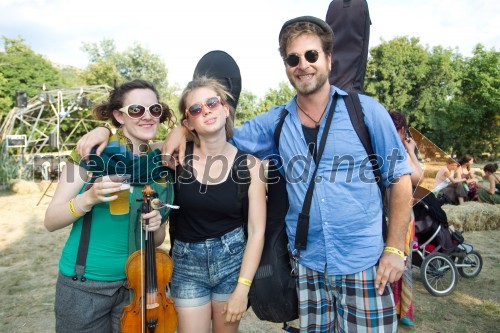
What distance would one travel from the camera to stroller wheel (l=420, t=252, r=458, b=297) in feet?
17.2

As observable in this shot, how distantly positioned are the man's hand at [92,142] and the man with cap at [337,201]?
43.8 inches

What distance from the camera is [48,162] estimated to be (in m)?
17.9

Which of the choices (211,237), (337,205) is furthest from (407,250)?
(211,237)

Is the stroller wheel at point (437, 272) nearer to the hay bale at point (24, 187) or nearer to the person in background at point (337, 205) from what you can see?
the person in background at point (337, 205)

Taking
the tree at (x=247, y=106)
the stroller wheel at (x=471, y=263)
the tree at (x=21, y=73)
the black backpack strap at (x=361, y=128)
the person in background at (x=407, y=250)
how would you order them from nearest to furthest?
the black backpack strap at (x=361, y=128), the person in background at (x=407, y=250), the stroller wheel at (x=471, y=263), the tree at (x=21, y=73), the tree at (x=247, y=106)

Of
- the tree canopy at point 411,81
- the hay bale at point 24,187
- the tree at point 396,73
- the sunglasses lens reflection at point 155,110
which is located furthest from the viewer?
the tree at point 396,73

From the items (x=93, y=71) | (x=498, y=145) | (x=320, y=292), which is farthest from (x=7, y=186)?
(x=498, y=145)

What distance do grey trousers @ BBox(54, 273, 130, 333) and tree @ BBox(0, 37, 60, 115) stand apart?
26192 mm

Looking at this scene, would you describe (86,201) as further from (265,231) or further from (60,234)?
(60,234)

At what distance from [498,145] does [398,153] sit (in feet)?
110

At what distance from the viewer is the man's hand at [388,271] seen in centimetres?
211

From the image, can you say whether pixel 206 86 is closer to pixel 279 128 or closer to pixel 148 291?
pixel 279 128

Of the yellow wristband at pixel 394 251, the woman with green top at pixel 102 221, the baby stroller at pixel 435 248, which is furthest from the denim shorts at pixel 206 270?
the baby stroller at pixel 435 248

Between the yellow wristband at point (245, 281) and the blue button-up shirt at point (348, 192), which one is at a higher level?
the blue button-up shirt at point (348, 192)
